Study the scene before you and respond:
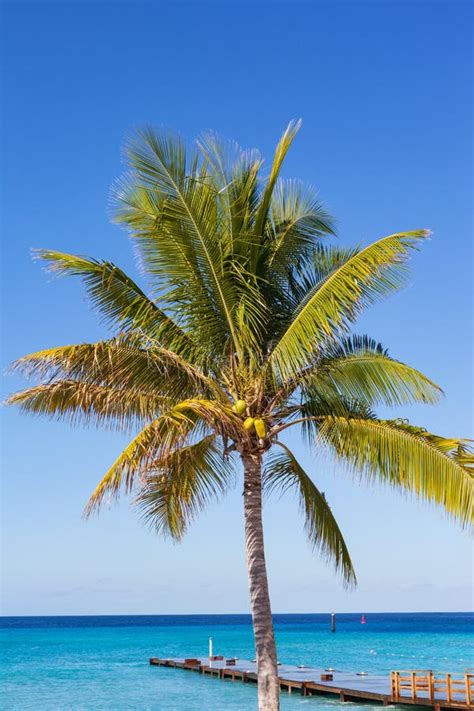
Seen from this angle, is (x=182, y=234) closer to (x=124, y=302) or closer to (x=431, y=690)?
(x=124, y=302)

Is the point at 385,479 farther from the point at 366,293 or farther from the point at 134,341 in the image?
the point at 134,341

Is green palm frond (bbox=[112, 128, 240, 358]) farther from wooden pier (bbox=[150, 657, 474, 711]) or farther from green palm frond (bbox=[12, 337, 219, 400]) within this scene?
wooden pier (bbox=[150, 657, 474, 711])

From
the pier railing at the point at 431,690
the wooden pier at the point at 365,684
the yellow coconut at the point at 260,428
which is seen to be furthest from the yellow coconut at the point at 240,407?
the pier railing at the point at 431,690

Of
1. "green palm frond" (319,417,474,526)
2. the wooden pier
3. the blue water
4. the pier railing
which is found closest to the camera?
"green palm frond" (319,417,474,526)

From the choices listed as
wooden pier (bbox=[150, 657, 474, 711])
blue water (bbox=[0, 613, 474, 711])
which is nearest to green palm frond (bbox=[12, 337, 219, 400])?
wooden pier (bbox=[150, 657, 474, 711])

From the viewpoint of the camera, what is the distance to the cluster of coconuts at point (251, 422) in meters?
10.9

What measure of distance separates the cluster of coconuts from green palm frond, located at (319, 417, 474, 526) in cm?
133

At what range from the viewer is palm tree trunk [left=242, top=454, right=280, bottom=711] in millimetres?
10805

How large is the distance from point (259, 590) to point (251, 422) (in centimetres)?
207

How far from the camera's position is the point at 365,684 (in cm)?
3084

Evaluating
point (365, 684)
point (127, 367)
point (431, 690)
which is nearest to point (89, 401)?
point (127, 367)

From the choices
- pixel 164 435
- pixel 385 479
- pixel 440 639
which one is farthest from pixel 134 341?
pixel 440 639

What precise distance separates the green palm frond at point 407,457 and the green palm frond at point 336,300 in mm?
1334

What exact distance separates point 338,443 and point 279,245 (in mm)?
2831
